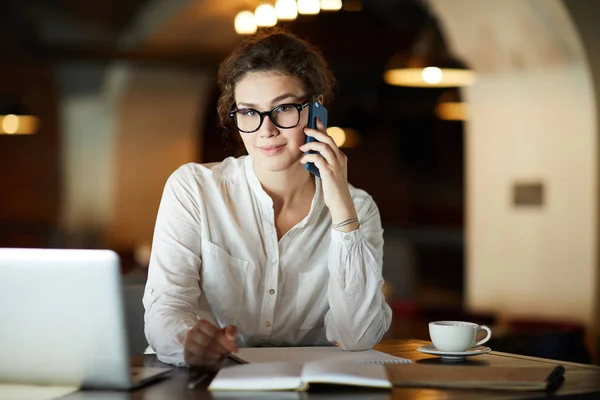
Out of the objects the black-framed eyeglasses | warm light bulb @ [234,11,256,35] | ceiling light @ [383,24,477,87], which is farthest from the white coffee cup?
warm light bulb @ [234,11,256,35]


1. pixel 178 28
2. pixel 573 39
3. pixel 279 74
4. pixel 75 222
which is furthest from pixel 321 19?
pixel 279 74

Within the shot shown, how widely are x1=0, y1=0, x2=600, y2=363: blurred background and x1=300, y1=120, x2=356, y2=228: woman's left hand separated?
0.53m

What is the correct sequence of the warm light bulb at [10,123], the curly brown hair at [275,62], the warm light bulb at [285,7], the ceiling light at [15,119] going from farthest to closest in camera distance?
the warm light bulb at [10,123] < the ceiling light at [15,119] < the warm light bulb at [285,7] < the curly brown hair at [275,62]

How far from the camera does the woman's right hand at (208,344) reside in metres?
1.96

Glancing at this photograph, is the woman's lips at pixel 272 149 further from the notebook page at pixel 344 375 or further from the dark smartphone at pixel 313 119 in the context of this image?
the notebook page at pixel 344 375

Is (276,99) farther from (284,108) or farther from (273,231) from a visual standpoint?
(273,231)

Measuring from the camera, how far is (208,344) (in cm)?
197

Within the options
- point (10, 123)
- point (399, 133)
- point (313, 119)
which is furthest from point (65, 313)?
point (399, 133)

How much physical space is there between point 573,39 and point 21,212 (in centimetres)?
661

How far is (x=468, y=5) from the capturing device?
6773 millimetres

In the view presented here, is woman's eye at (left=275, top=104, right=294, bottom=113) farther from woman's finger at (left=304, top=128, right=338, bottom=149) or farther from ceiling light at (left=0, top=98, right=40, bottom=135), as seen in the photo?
ceiling light at (left=0, top=98, right=40, bottom=135)

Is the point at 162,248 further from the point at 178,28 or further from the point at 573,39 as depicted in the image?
the point at 178,28

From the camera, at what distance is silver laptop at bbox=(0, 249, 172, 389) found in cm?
174

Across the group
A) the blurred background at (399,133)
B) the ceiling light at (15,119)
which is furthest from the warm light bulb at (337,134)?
the ceiling light at (15,119)
